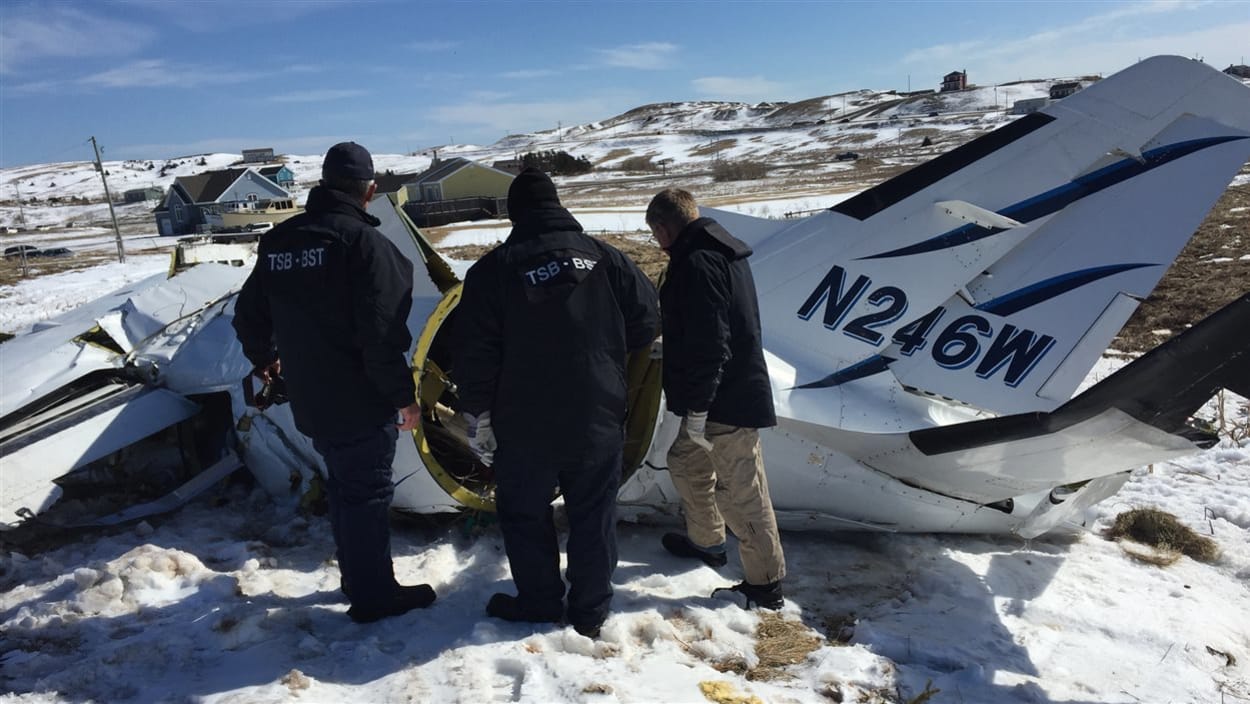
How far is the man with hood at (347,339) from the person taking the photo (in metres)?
3.03

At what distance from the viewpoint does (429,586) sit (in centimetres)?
360

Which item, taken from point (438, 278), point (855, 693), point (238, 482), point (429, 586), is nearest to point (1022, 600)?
point (855, 693)

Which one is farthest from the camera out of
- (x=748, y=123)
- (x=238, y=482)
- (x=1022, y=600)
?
(x=748, y=123)

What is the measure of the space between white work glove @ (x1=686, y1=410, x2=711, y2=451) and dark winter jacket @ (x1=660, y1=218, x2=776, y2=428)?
4cm

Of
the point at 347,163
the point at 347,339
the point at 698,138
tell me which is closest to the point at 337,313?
the point at 347,339

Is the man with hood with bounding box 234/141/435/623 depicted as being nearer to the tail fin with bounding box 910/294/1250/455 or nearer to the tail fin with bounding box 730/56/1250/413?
the tail fin with bounding box 730/56/1250/413

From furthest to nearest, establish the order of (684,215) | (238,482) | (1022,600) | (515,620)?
(238,482), (1022,600), (684,215), (515,620)

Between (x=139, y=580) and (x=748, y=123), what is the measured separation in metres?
133

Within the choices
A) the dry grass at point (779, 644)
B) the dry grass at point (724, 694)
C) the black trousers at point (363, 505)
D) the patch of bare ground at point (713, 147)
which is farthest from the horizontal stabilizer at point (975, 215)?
the patch of bare ground at point (713, 147)

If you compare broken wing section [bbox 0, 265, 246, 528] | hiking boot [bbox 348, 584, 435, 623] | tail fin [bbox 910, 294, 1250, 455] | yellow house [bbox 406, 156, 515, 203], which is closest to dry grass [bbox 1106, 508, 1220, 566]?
tail fin [bbox 910, 294, 1250, 455]

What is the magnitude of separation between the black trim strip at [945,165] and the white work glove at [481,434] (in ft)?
8.90

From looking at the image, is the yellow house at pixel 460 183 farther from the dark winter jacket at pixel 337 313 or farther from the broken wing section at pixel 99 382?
the dark winter jacket at pixel 337 313

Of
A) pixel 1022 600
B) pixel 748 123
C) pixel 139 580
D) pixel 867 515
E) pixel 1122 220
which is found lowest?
pixel 1022 600

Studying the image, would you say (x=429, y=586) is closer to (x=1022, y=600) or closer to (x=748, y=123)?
(x=1022, y=600)
